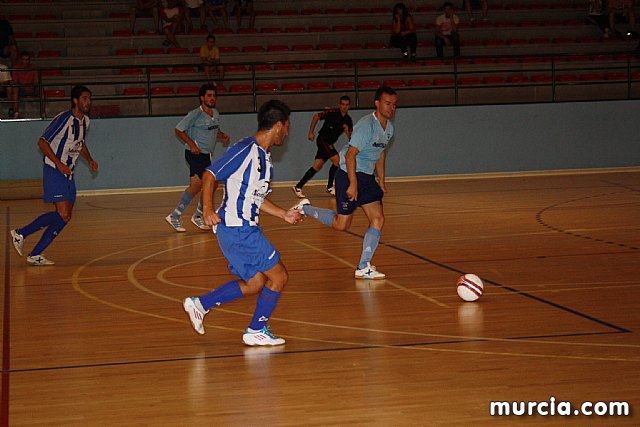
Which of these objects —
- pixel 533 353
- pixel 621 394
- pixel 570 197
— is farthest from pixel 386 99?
pixel 570 197

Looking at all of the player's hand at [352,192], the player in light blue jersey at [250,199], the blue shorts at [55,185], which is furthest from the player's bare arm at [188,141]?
the player in light blue jersey at [250,199]

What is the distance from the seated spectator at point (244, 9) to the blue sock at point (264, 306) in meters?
17.7

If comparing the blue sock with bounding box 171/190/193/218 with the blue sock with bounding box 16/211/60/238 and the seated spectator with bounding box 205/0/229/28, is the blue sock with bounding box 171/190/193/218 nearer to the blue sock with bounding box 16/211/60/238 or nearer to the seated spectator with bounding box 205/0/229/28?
the blue sock with bounding box 16/211/60/238

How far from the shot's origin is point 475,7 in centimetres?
2477

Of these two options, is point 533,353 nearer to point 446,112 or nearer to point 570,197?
point 570,197

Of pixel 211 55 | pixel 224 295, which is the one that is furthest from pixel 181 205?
pixel 211 55

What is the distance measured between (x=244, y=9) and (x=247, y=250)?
60.3ft

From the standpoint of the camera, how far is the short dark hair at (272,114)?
6160 millimetres

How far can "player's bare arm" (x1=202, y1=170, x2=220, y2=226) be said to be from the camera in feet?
19.2

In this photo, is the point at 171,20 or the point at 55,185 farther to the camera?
the point at 171,20

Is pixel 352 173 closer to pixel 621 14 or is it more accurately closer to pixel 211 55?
pixel 211 55

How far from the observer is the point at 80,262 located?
1054 cm

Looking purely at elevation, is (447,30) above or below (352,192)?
above

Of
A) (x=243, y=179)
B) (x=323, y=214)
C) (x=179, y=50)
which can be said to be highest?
(x=179, y=50)
